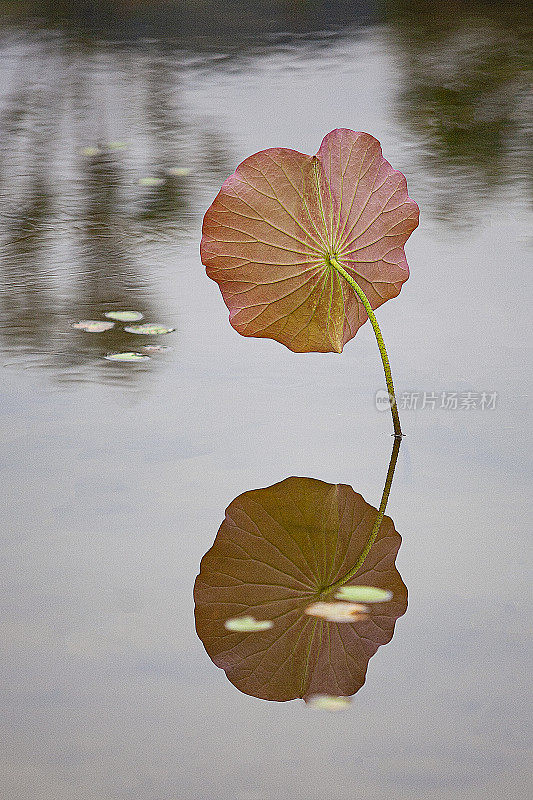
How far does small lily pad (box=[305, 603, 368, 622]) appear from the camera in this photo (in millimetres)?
672

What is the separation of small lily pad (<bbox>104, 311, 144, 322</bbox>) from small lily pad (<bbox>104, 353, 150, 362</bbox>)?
0.11 m

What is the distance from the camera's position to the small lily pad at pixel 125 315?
1.30 m

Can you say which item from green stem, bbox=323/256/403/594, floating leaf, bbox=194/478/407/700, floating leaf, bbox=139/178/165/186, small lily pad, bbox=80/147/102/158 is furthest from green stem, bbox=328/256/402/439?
small lily pad, bbox=80/147/102/158

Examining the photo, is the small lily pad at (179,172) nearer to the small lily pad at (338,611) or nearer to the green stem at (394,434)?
the green stem at (394,434)

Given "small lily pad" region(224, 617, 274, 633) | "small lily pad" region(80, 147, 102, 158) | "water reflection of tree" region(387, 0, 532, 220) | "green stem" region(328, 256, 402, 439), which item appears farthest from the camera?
"small lily pad" region(80, 147, 102, 158)

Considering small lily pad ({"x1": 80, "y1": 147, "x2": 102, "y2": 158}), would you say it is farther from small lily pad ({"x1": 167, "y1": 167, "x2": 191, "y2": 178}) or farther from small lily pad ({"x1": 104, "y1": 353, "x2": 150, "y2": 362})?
small lily pad ({"x1": 104, "y1": 353, "x2": 150, "y2": 362})

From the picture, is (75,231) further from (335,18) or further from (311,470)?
(335,18)

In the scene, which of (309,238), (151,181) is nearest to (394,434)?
(309,238)

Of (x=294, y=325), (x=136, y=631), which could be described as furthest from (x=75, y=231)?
(x=136, y=631)

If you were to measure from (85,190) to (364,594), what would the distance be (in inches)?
54.0

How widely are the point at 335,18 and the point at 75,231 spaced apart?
6.09 ft

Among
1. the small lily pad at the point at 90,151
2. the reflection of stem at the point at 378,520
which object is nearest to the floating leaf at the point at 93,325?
the reflection of stem at the point at 378,520

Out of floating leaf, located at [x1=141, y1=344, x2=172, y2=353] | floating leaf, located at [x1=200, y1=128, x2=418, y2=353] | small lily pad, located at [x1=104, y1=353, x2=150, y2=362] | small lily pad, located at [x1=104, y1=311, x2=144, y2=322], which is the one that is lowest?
small lily pad, located at [x1=104, y1=353, x2=150, y2=362]

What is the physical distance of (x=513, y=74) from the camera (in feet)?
7.99
